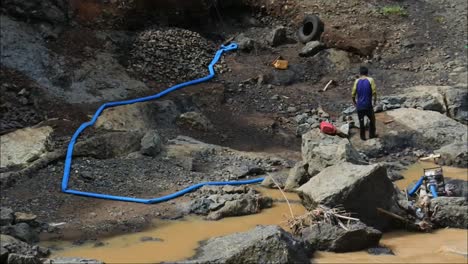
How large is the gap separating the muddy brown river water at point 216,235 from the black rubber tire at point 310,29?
9.40m

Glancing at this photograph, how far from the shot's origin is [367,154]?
34.9 feet

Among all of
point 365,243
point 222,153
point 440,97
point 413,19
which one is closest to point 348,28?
point 413,19

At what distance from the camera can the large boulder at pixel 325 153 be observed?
826 centimetres

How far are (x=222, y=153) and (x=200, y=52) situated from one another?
566 cm

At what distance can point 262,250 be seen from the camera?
546 centimetres

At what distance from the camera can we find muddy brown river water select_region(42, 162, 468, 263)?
5910 millimetres

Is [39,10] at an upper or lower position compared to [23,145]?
upper

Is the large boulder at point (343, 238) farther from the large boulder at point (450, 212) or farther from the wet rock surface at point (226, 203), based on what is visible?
the wet rock surface at point (226, 203)

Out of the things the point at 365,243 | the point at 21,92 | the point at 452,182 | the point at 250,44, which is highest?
the point at 250,44

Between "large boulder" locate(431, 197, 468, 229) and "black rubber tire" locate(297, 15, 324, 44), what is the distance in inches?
383

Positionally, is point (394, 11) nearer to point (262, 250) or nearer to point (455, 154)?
point (455, 154)

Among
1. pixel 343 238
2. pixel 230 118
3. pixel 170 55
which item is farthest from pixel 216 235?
pixel 170 55

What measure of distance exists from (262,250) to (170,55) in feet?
30.8

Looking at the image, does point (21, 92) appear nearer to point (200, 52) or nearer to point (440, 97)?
point (200, 52)
